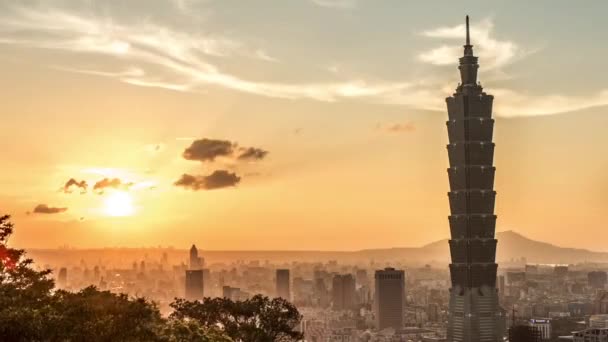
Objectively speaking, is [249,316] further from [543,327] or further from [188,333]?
[543,327]

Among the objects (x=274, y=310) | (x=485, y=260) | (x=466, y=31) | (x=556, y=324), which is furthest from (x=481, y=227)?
(x=274, y=310)

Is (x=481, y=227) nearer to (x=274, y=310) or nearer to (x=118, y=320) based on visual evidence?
(x=274, y=310)

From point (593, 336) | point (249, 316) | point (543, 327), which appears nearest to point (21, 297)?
point (249, 316)

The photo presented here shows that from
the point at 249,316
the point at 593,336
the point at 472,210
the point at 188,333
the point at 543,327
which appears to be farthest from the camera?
the point at 543,327

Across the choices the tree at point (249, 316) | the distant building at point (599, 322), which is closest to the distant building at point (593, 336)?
the distant building at point (599, 322)

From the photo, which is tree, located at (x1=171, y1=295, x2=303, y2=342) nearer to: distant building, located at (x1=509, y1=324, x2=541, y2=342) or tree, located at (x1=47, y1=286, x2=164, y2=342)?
tree, located at (x1=47, y1=286, x2=164, y2=342)
